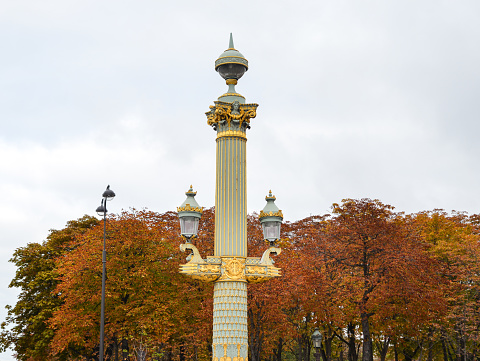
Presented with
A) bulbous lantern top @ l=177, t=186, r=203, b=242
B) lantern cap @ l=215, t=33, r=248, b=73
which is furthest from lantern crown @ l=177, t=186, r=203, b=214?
lantern cap @ l=215, t=33, r=248, b=73

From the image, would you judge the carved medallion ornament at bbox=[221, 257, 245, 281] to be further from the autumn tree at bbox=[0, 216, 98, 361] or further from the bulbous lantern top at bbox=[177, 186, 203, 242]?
the autumn tree at bbox=[0, 216, 98, 361]

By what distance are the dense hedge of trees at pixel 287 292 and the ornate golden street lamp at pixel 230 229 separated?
15108 millimetres

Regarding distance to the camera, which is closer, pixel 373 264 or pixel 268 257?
pixel 268 257

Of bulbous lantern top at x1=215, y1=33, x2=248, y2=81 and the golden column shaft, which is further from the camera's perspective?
bulbous lantern top at x1=215, y1=33, x2=248, y2=81

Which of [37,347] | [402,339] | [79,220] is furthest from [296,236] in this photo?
[37,347]

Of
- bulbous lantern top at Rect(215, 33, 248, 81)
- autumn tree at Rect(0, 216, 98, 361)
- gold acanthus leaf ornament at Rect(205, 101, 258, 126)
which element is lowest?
autumn tree at Rect(0, 216, 98, 361)

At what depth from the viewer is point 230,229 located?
48.0 feet

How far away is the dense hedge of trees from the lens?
30.5m

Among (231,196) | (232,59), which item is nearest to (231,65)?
(232,59)

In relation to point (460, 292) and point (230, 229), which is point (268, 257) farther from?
point (460, 292)

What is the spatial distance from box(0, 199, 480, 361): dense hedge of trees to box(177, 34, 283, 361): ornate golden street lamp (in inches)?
595

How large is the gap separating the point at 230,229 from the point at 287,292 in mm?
16315

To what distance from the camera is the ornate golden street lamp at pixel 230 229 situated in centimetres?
1398

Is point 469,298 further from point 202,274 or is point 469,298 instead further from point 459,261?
point 202,274
